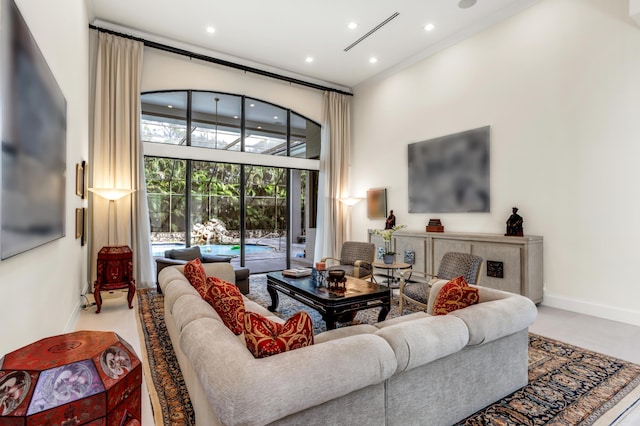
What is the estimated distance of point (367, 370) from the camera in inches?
57.7

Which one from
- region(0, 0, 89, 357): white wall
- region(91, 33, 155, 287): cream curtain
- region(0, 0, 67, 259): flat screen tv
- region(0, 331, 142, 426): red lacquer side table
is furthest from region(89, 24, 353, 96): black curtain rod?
region(0, 331, 142, 426): red lacquer side table

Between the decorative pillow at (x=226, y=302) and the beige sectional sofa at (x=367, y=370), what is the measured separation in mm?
130

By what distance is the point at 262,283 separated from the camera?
603cm

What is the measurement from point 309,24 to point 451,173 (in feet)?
11.3

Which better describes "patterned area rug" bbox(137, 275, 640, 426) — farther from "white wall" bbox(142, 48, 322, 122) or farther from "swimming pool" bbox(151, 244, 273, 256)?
"white wall" bbox(142, 48, 322, 122)

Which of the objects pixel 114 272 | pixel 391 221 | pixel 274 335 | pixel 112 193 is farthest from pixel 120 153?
pixel 274 335

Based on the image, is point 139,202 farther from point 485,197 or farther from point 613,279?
point 613,279

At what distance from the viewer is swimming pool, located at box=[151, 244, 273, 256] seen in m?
6.12

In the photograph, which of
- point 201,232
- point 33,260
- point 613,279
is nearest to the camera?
point 33,260

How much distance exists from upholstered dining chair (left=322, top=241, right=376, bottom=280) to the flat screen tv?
11.0 feet

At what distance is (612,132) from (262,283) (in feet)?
18.1

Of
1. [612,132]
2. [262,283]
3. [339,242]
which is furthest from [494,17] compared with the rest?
[262,283]

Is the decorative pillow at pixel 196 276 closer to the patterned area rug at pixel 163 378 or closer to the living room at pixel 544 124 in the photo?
the patterned area rug at pixel 163 378

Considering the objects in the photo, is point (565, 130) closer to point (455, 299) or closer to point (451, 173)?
point (451, 173)
